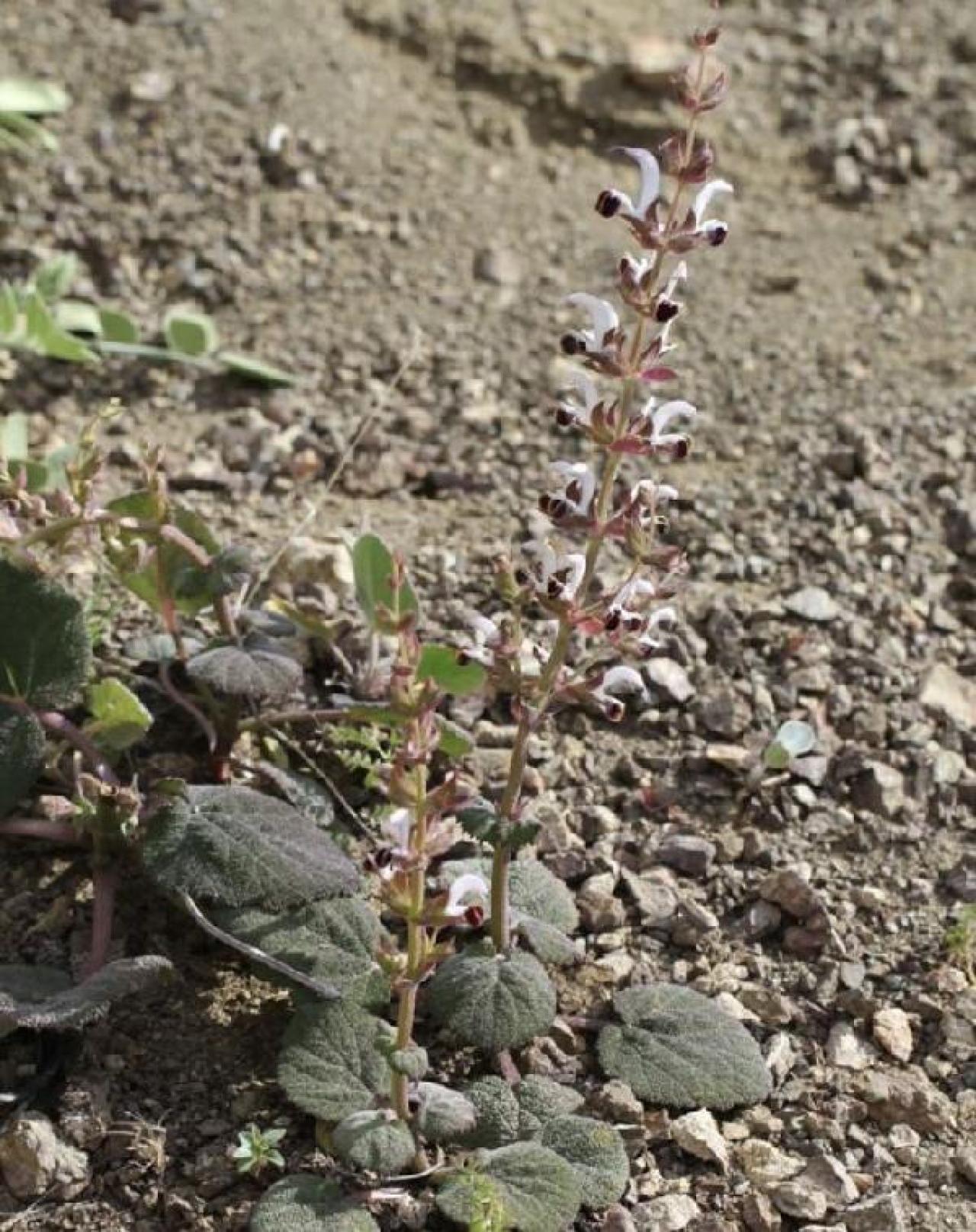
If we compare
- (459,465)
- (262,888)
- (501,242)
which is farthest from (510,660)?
(501,242)

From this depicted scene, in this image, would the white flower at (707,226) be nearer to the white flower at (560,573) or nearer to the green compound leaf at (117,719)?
the white flower at (560,573)

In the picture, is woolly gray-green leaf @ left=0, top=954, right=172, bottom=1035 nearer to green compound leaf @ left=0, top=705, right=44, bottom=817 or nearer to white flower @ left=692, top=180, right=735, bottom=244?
green compound leaf @ left=0, top=705, right=44, bottom=817

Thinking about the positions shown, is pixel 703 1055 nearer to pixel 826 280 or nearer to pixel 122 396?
pixel 122 396

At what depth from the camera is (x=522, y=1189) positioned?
88.4 inches

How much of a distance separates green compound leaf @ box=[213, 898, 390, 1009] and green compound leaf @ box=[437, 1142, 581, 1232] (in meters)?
0.26

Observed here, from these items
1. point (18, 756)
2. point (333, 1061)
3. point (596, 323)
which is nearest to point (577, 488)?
point (596, 323)

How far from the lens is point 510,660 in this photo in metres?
2.30

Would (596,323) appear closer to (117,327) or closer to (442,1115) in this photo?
(442,1115)

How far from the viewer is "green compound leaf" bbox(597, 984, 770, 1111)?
244 cm

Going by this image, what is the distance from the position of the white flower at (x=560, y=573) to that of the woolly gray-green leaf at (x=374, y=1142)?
2.20 ft

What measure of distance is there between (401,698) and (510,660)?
12.1 inches

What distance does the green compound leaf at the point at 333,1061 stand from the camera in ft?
7.52

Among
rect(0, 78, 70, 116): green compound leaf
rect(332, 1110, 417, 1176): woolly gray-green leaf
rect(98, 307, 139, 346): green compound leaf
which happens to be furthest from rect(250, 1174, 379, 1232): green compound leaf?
rect(0, 78, 70, 116): green compound leaf

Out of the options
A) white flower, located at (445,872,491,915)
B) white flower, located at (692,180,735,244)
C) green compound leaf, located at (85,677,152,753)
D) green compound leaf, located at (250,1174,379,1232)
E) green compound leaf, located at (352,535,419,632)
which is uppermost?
white flower, located at (692,180,735,244)
